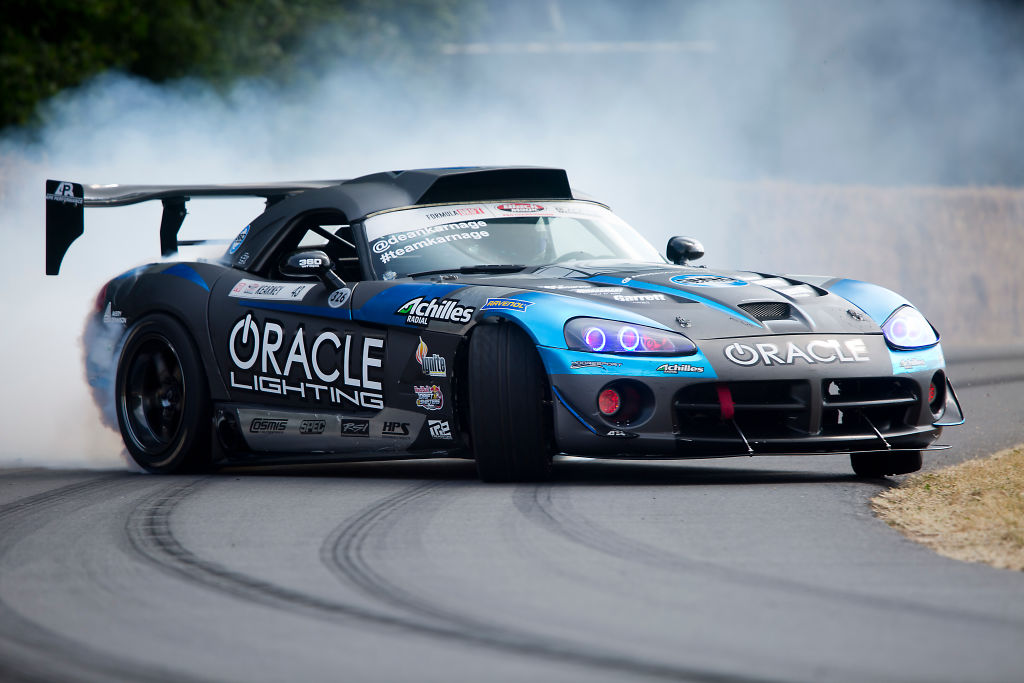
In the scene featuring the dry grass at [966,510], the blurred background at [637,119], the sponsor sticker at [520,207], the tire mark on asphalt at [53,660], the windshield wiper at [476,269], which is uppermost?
the blurred background at [637,119]

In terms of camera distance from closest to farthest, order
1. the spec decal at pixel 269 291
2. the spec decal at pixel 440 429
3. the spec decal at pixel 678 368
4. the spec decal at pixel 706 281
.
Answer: the spec decal at pixel 678 368
the spec decal at pixel 440 429
the spec decal at pixel 706 281
the spec decal at pixel 269 291

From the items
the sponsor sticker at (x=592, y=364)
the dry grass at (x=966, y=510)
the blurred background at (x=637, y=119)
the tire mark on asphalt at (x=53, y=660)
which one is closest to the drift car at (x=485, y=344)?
the sponsor sticker at (x=592, y=364)

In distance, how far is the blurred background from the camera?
20.5m

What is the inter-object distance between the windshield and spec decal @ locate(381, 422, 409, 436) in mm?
746

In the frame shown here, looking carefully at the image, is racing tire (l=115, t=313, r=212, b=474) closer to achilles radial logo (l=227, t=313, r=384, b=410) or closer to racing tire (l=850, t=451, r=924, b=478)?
achilles radial logo (l=227, t=313, r=384, b=410)

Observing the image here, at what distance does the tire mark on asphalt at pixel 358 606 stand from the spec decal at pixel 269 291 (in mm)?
1528

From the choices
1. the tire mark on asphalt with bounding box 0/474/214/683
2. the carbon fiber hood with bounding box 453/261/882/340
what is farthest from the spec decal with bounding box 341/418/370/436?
the tire mark on asphalt with bounding box 0/474/214/683

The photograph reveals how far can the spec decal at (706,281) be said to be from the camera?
6.59 metres

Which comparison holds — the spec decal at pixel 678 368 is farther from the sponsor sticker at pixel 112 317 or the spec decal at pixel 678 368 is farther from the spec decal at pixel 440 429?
the sponsor sticker at pixel 112 317

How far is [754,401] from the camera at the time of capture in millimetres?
6094

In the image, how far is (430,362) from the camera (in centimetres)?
652

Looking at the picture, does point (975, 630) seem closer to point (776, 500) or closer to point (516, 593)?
point (516, 593)

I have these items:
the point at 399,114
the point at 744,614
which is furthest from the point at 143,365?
the point at 399,114

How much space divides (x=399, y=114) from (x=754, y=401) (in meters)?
21.9
